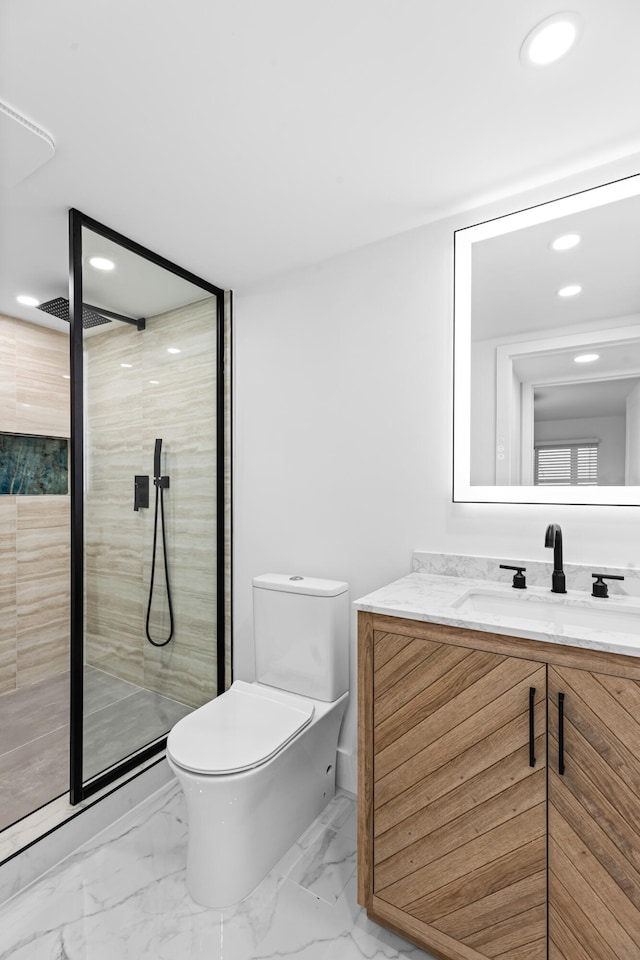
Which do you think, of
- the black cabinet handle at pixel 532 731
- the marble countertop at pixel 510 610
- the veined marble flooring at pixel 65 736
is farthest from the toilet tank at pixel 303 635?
the black cabinet handle at pixel 532 731

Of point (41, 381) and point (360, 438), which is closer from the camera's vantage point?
point (360, 438)

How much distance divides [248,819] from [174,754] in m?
0.31

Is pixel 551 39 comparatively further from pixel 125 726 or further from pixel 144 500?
pixel 125 726

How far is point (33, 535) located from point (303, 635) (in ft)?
6.47

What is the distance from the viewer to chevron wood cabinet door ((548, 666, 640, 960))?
1017 millimetres

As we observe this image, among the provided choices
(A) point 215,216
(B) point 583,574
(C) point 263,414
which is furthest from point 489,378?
(A) point 215,216

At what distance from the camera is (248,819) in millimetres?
1466

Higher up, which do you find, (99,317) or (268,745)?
(99,317)

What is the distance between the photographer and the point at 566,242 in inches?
63.1

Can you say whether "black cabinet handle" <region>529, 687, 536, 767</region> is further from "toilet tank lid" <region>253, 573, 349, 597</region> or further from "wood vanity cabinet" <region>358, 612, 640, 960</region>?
"toilet tank lid" <region>253, 573, 349, 597</region>

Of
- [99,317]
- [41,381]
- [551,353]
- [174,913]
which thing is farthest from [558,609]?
[41,381]

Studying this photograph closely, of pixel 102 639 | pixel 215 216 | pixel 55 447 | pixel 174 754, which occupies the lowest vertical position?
pixel 174 754

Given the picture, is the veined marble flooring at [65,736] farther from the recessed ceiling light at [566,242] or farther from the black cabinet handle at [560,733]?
the recessed ceiling light at [566,242]

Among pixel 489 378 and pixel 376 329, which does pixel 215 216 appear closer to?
pixel 376 329
